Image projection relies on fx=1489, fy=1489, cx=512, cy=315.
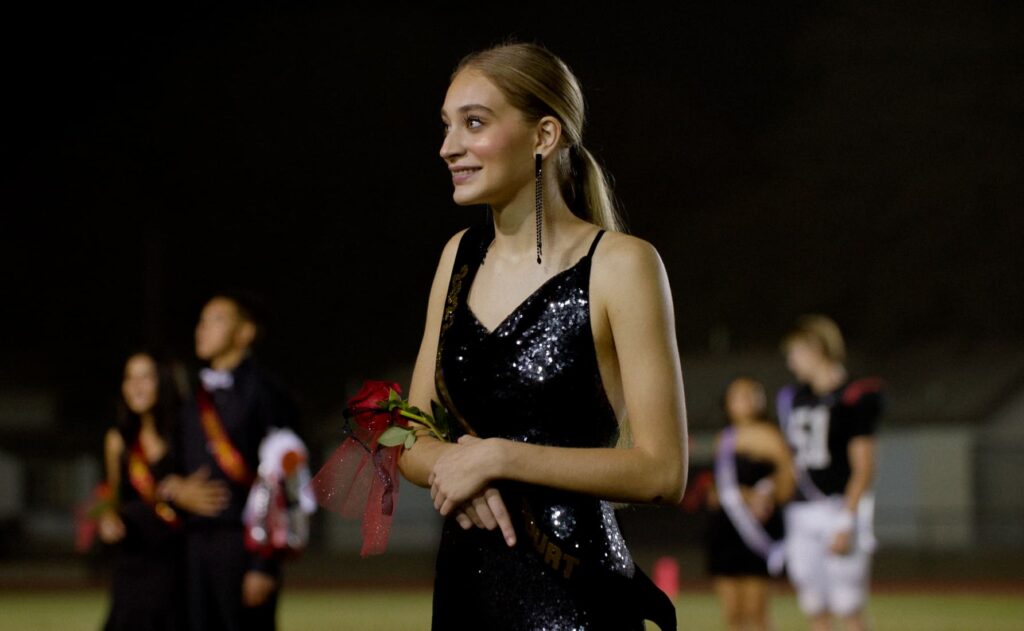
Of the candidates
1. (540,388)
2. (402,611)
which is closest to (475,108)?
(540,388)

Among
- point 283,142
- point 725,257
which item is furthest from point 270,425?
Result: point 283,142

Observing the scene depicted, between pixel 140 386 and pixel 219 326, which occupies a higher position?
pixel 219 326

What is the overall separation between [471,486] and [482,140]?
64cm

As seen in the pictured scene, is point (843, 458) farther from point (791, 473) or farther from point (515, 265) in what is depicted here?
point (515, 265)

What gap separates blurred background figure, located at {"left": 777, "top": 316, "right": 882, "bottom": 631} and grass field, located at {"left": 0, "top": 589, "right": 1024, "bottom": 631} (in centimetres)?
400

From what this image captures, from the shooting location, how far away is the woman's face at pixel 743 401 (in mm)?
10562

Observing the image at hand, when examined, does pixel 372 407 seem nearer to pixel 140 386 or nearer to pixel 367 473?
pixel 367 473

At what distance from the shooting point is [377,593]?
62.6 ft

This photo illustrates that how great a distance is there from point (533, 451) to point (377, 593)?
668 inches

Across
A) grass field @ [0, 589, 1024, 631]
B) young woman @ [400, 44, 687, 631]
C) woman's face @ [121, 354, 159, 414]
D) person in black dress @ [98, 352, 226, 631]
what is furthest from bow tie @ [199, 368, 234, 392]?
grass field @ [0, 589, 1024, 631]

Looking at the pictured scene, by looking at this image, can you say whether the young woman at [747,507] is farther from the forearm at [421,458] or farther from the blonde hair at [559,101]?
the forearm at [421,458]

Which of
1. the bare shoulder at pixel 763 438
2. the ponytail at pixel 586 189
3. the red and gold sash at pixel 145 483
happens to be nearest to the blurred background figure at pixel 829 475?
the bare shoulder at pixel 763 438

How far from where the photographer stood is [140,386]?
24.1 ft

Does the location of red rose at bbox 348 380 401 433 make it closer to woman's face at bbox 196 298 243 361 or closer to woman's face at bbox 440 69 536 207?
woman's face at bbox 440 69 536 207
